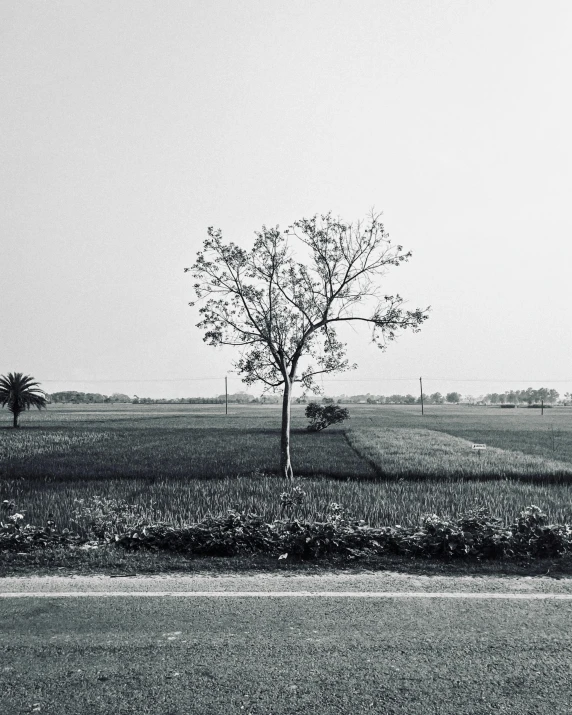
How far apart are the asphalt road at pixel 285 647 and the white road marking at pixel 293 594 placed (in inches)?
0.9

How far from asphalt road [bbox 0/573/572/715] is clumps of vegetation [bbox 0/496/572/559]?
143cm

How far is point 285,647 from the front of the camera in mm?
5152

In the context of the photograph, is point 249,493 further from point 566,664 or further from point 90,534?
point 566,664

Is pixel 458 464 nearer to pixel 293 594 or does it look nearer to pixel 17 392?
pixel 293 594

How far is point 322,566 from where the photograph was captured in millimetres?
8078

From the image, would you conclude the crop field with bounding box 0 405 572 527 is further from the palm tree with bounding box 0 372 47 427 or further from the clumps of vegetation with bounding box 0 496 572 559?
the palm tree with bounding box 0 372 47 427

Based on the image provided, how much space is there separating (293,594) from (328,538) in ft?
7.00

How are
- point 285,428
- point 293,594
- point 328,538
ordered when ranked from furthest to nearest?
point 285,428 < point 328,538 < point 293,594

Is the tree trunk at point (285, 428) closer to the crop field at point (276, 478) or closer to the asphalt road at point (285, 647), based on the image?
the crop field at point (276, 478)

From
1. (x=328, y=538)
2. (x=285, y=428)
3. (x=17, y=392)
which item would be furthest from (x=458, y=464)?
(x=17, y=392)

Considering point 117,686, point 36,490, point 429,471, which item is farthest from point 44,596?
point 429,471

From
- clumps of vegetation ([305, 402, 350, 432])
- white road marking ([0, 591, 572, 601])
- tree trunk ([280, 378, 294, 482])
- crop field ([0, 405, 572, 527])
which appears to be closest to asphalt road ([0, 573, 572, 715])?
white road marking ([0, 591, 572, 601])

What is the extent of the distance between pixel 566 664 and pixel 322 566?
12.2 ft

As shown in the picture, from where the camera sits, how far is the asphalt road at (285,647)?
429 centimetres
